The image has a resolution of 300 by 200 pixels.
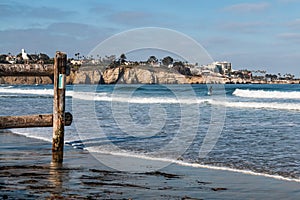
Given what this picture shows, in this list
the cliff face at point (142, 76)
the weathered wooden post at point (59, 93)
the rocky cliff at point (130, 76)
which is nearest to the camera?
the weathered wooden post at point (59, 93)

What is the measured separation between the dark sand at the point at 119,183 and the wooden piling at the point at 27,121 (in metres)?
0.70

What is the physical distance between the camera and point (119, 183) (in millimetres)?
7074

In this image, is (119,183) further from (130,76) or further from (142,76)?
(142,76)

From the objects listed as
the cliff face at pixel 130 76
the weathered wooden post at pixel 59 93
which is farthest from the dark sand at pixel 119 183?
the cliff face at pixel 130 76

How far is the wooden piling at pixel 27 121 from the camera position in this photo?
28.2ft

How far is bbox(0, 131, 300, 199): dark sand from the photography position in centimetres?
627

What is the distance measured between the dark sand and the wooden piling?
70 cm

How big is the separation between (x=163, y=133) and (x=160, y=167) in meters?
6.18

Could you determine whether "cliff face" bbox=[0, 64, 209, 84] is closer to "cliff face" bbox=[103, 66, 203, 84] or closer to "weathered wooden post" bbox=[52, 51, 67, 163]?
"cliff face" bbox=[103, 66, 203, 84]

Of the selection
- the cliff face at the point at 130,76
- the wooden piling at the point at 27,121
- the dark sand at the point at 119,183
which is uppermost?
the cliff face at the point at 130,76

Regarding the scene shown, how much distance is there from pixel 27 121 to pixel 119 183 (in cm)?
278

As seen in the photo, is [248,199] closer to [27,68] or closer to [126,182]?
[126,182]

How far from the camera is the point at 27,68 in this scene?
Answer: 979 centimetres

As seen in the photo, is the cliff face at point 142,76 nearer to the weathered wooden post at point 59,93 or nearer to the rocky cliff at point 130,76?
the rocky cliff at point 130,76
